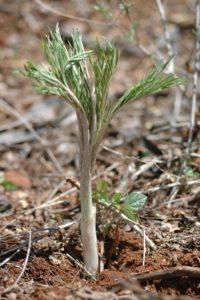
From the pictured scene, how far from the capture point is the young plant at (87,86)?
185cm

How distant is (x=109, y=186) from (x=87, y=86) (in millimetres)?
1060

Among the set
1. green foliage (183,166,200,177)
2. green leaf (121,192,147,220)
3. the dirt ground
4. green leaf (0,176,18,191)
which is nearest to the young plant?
green leaf (121,192,147,220)

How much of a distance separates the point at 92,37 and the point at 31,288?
3457 millimetres

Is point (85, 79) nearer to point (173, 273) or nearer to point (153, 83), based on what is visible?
point (153, 83)

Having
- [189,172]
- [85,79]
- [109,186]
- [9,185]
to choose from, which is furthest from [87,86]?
[9,185]

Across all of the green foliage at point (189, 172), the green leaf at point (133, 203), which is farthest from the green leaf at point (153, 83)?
the green foliage at point (189, 172)

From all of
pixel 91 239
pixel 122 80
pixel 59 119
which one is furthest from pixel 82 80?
pixel 122 80

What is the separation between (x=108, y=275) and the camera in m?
2.10

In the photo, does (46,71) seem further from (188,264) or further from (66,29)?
(66,29)

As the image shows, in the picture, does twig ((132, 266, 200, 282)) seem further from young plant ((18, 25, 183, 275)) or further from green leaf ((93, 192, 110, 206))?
green leaf ((93, 192, 110, 206))

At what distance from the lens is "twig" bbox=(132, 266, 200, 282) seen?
1.96 metres

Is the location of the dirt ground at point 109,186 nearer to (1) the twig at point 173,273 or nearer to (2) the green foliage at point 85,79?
(1) the twig at point 173,273

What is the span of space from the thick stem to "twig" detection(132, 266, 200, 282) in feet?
0.74

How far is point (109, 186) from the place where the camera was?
294 cm
